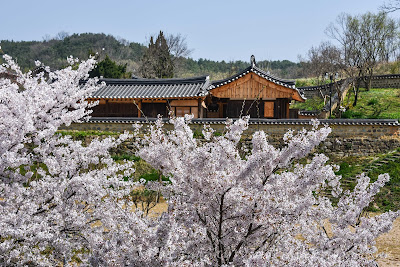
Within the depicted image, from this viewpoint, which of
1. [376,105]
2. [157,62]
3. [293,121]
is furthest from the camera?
[157,62]

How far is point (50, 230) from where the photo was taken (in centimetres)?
552

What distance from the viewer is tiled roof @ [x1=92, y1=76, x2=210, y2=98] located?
2427 cm

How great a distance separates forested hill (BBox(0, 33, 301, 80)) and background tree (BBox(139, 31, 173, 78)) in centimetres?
3812

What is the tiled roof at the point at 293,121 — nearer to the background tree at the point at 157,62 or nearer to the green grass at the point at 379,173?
the green grass at the point at 379,173

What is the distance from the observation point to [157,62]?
46.8 metres

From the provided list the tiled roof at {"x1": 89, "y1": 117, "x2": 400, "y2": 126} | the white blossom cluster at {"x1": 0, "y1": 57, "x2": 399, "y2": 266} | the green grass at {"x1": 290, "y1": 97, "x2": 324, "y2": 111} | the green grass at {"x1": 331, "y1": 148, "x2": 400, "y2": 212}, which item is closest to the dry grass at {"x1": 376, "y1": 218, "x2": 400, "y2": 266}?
the green grass at {"x1": 331, "y1": 148, "x2": 400, "y2": 212}

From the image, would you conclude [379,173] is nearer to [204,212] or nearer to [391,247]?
[391,247]

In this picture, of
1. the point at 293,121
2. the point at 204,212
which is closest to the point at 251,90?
the point at 293,121

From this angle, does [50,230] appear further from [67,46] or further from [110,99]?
[67,46]

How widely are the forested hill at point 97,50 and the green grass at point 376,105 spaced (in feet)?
155

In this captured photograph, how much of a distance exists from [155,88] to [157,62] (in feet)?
71.7

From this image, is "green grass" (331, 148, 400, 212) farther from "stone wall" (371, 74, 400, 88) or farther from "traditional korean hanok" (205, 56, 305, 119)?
"stone wall" (371, 74, 400, 88)

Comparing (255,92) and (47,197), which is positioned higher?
(255,92)

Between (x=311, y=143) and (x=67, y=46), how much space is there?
4023 inches
